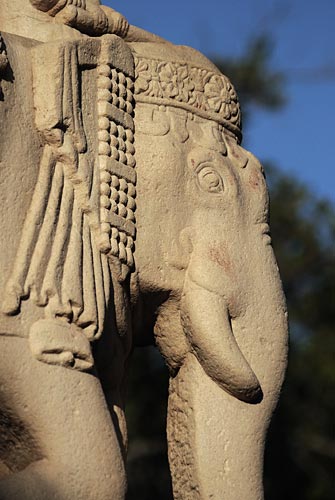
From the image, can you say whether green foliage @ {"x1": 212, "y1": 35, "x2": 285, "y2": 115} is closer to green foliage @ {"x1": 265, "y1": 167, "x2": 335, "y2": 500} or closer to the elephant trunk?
green foliage @ {"x1": 265, "y1": 167, "x2": 335, "y2": 500}

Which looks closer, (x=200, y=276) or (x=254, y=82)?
(x=200, y=276)

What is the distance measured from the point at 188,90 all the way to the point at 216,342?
0.69 meters

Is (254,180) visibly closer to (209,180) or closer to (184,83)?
(209,180)

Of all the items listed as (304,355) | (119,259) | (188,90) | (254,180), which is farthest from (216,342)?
(304,355)

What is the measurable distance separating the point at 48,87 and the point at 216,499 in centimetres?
109

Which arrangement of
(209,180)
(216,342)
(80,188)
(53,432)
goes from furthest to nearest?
1. (209,180)
2. (216,342)
3. (80,188)
4. (53,432)

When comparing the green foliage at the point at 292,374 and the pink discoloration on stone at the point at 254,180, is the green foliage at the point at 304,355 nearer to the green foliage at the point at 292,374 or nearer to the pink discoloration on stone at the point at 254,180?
the green foliage at the point at 292,374

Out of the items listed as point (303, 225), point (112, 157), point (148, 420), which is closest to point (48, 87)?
point (112, 157)

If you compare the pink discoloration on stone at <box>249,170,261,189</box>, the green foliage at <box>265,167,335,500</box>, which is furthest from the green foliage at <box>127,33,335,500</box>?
the pink discoloration on stone at <box>249,170,261,189</box>

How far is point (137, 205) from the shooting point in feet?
9.70

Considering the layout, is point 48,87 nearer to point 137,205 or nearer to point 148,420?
point 137,205

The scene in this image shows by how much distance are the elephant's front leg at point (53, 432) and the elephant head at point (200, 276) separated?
1.26 feet

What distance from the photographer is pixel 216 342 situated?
9.70ft

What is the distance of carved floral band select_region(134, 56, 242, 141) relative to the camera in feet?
10.1
